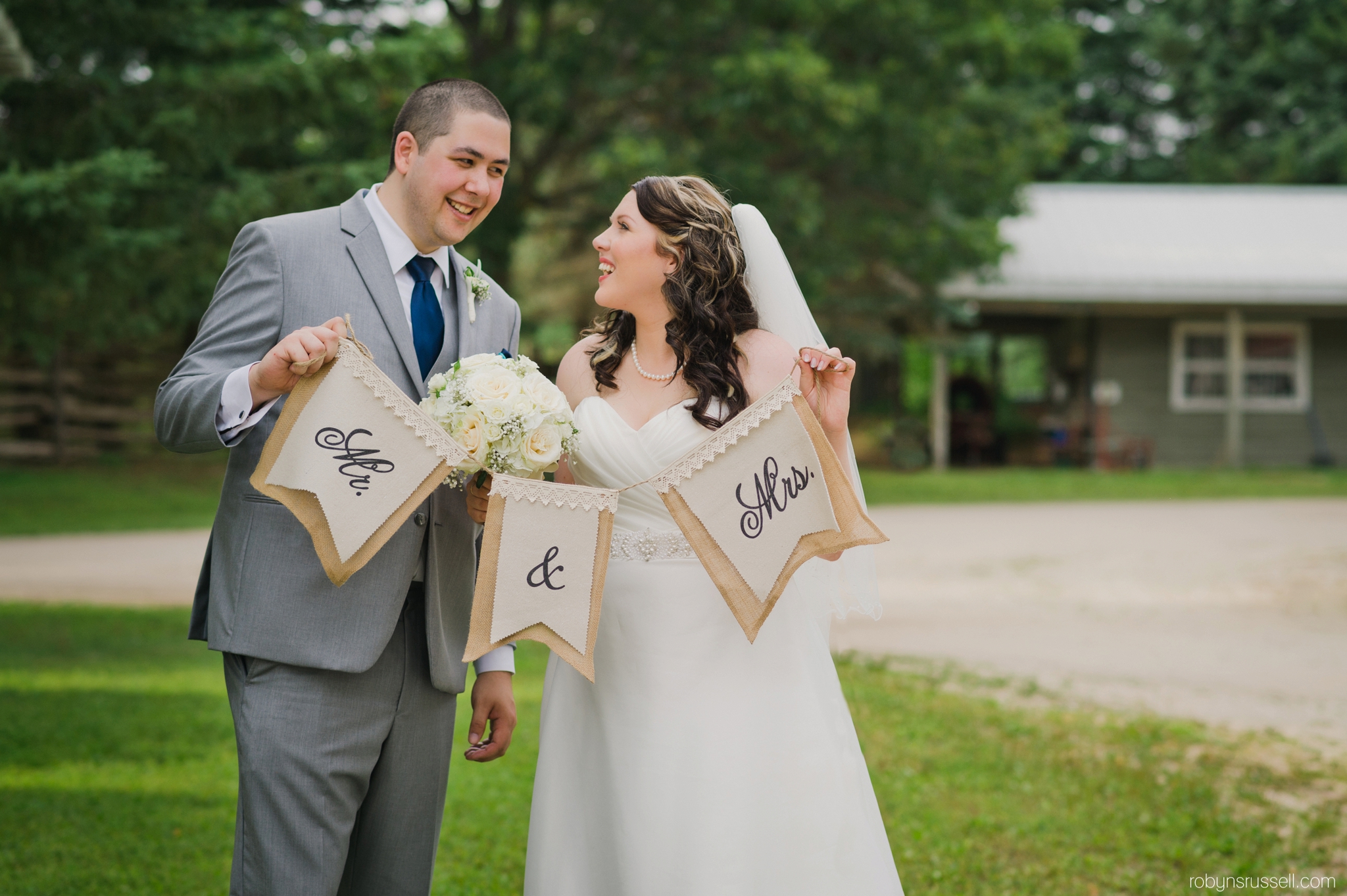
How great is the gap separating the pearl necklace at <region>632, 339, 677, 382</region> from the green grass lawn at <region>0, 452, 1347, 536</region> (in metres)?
11.9

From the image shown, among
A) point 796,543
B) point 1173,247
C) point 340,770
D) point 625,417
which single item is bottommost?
point 340,770

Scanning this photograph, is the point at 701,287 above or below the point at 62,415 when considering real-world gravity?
below

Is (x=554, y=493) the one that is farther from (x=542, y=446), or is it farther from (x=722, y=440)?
(x=722, y=440)

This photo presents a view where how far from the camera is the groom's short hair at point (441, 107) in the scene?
284 centimetres

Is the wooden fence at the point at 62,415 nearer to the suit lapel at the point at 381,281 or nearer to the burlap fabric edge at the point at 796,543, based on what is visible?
the suit lapel at the point at 381,281

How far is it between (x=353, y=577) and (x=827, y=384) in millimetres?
1363

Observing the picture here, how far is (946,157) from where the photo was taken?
59.9ft

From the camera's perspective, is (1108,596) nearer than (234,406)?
No

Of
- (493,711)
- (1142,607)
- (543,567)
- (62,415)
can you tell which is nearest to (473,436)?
(543,567)

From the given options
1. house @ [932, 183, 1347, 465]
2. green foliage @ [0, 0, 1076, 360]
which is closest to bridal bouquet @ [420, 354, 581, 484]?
green foliage @ [0, 0, 1076, 360]

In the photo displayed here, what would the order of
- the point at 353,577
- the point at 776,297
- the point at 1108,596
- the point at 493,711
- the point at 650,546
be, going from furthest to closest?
the point at 1108,596 → the point at 776,297 → the point at 650,546 → the point at 493,711 → the point at 353,577

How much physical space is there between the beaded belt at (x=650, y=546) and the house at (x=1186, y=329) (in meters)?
20.2

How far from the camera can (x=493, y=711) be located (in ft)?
10.4

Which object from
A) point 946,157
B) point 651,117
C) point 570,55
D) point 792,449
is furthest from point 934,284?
point 792,449
